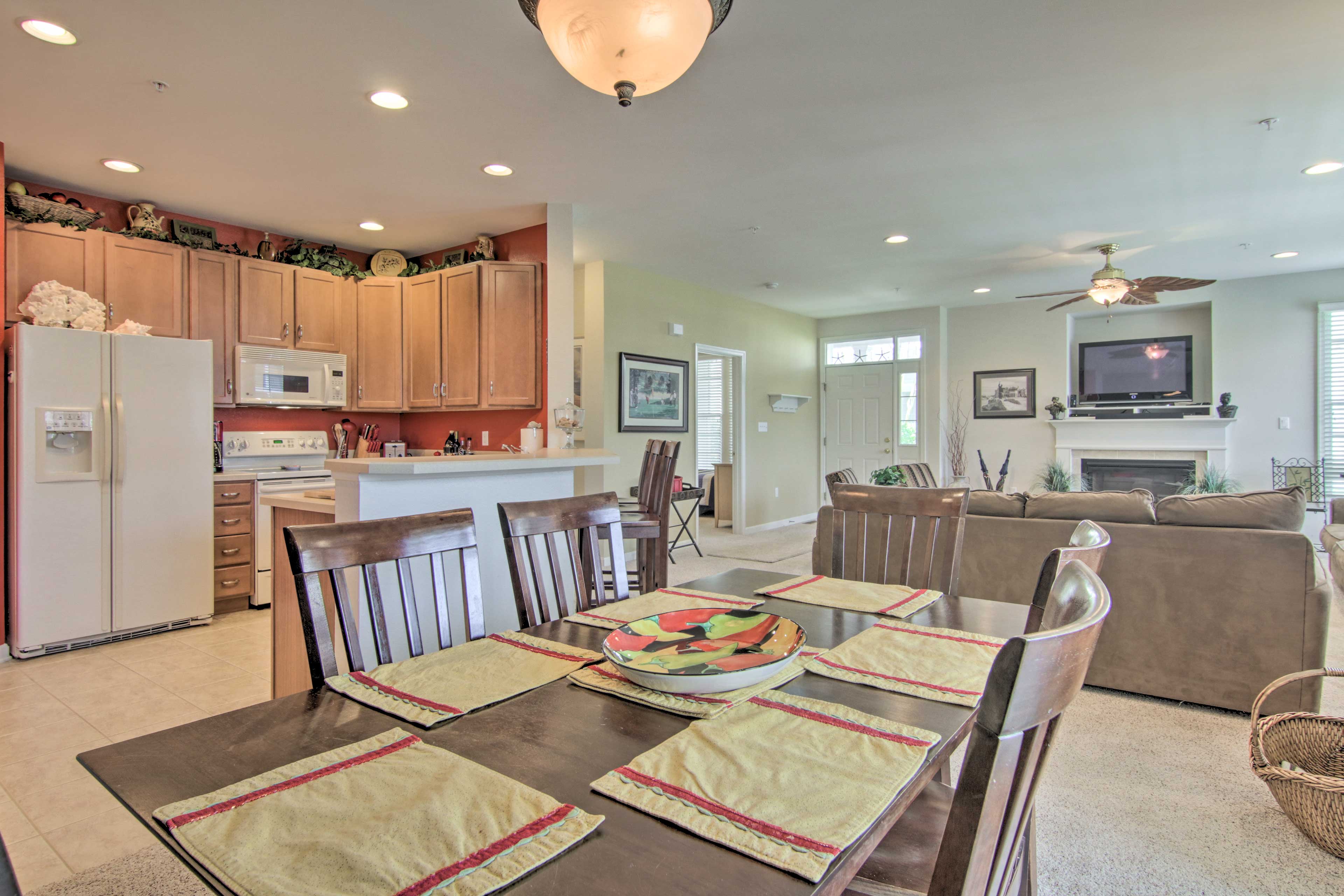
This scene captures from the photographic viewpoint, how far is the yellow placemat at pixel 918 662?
42.2 inches

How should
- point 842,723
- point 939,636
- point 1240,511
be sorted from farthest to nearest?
point 1240,511
point 939,636
point 842,723

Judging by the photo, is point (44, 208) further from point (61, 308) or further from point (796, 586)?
point (796, 586)

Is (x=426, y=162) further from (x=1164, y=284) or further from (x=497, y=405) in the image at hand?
(x=1164, y=284)

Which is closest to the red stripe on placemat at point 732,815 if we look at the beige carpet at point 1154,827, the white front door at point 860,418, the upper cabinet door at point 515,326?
the beige carpet at point 1154,827

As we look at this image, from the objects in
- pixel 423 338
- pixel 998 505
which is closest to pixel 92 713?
pixel 423 338

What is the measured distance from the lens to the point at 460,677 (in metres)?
1.14

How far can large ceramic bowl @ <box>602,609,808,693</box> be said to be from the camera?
1.05 metres

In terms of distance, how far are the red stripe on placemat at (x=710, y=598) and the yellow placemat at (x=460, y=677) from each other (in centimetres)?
40

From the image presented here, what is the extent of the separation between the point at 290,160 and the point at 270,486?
2.04 meters

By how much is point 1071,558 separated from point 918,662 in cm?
30

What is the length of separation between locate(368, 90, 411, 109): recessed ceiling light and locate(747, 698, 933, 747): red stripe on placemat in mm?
2954

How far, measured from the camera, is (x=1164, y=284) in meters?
5.12

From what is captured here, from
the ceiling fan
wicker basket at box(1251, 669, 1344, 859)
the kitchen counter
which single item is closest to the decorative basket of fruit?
the kitchen counter

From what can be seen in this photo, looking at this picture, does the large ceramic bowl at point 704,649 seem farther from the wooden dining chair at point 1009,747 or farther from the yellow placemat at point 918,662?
the wooden dining chair at point 1009,747
